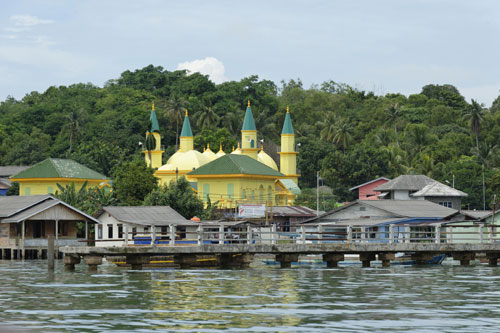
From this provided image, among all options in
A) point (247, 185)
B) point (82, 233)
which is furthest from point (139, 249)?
point (247, 185)

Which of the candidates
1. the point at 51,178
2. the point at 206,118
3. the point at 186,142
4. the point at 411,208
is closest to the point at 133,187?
the point at 51,178

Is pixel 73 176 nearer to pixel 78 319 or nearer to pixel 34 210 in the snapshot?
pixel 34 210

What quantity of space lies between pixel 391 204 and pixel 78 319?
48.4m

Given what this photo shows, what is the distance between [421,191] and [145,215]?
26414 mm

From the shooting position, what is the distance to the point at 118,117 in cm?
15325

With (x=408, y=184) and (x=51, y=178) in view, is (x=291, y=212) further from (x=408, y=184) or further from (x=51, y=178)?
(x=51, y=178)

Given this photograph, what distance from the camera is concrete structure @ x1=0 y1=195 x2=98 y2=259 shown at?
243 feet

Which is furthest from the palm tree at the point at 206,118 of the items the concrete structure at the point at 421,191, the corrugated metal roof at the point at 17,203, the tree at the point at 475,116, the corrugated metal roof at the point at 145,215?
the corrugated metal roof at the point at 145,215

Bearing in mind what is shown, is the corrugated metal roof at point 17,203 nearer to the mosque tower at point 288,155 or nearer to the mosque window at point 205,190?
the mosque window at point 205,190

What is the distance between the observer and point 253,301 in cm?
3322

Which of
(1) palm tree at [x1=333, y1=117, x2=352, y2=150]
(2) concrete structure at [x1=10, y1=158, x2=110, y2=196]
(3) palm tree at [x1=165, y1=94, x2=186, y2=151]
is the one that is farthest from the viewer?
(3) palm tree at [x1=165, y1=94, x2=186, y2=151]

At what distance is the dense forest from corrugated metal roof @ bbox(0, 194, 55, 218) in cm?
4761

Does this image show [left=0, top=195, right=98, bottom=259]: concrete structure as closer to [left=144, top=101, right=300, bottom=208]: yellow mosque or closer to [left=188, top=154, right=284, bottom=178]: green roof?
[left=144, top=101, right=300, bottom=208]: yellow mosque

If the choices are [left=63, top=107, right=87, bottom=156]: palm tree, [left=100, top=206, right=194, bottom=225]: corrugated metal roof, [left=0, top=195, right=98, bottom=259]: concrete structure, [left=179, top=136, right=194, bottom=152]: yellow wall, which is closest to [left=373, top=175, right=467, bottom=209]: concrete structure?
[left=100, top=206, right=194, bottom=225]: corrugated metal roof
